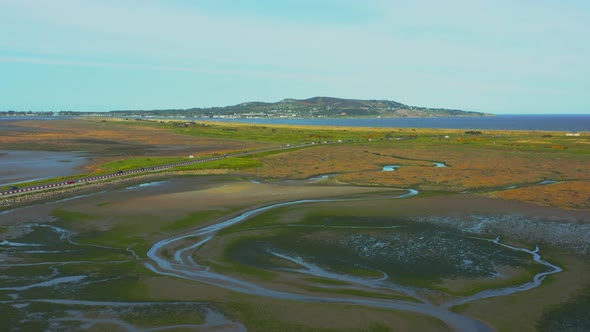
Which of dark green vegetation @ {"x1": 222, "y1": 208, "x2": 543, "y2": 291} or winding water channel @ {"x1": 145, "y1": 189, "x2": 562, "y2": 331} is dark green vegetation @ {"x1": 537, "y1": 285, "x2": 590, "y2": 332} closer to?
winding water channel @ {"x1": 145, "y1": 189, "x2": 562, "y2": 331}

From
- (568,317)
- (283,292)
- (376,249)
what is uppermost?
(376,249)

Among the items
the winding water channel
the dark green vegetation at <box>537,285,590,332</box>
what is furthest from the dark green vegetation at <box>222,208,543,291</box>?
the dark green vegetation at <box>537,285,590,332</box>

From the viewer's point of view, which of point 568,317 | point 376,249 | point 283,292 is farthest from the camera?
point 376,249

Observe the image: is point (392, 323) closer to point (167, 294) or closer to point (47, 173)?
point (167, 294)

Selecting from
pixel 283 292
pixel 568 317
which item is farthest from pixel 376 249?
pixel 568 317

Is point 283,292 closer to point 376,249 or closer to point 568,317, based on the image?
point 376,249

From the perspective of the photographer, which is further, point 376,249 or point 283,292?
point 376,249

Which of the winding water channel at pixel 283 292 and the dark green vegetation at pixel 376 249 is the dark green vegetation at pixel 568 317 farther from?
the dark green vegetation at pixel 376 249

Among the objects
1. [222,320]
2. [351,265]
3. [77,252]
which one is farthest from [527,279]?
[77,252]

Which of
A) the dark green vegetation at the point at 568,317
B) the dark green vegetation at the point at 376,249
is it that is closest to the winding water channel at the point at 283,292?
the dark green vegetation at the point at 376,249

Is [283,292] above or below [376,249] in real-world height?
below
